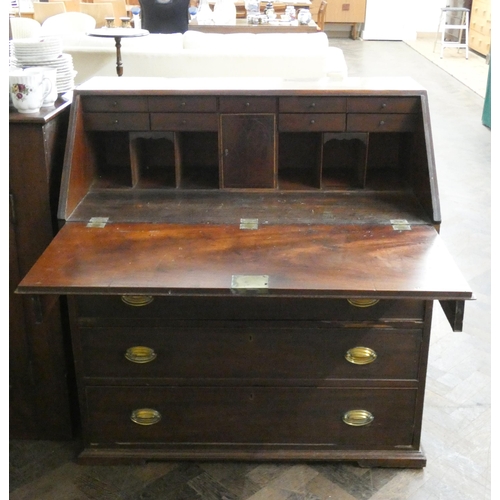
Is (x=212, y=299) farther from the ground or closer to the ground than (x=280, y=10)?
closer to the ground

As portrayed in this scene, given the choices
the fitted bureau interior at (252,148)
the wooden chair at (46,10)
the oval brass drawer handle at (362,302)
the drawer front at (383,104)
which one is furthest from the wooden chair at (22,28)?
the oval brass drawer handle at (362,302)

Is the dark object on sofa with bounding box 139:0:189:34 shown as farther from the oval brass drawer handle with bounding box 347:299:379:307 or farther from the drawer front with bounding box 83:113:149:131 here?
the oval brass drawer handle with bounding box 347:299:379:307

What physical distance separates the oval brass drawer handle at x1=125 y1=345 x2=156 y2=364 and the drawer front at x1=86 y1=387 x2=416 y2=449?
0.10 meters

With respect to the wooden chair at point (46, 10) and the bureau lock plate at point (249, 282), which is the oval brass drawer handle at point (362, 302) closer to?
the bureau lock plate at point (249, 282)

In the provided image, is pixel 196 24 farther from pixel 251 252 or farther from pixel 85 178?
pixel 251 252

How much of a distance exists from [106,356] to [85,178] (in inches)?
22.5

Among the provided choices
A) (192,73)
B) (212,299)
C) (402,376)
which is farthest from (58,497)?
(192,73)

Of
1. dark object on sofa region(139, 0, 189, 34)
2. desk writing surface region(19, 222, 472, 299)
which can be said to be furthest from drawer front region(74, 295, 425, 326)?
dark object on sofa region(139, 0, 189, 34)

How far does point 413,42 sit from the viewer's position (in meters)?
10.1

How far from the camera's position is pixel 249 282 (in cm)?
147

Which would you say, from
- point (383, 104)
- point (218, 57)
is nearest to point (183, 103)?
point (383, 104)

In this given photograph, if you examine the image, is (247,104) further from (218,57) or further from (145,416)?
(218,57)

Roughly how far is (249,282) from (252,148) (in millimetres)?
638

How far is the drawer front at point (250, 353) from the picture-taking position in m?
1.71
